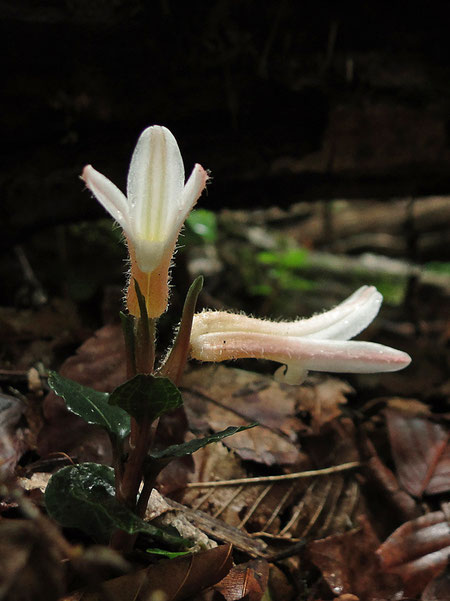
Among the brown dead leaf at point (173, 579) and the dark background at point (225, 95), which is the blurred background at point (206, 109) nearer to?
the dark background at point (225, 95)

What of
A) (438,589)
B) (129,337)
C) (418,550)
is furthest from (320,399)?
(129,337)

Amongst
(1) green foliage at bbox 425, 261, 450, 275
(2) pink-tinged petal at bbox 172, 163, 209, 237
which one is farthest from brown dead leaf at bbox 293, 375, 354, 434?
(1) green foliage at bbox 425, 261, 450, 275

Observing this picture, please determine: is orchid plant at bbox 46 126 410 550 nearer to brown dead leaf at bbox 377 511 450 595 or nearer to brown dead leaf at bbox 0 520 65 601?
brown dead leaf at bbox 0 520 65 601

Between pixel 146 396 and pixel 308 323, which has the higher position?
pixel 308 323

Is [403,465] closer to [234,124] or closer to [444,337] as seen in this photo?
[234,124]

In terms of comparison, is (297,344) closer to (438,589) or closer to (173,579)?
(173,579)

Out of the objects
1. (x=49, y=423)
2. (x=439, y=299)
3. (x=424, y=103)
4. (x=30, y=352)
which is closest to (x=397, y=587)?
(x=49, y=423)

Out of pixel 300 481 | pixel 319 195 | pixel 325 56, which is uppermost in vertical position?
pixel 325 56
